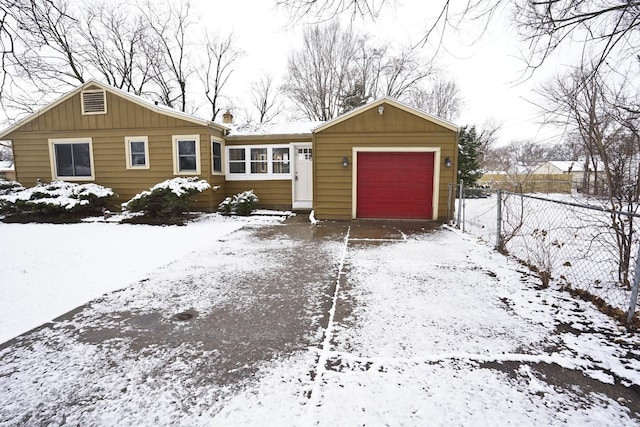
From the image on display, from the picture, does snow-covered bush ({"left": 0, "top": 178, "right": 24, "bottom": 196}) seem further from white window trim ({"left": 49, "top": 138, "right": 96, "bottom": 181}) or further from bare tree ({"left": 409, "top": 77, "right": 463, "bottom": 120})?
bare tree ({"left": 409, "top": 77, "right": 463, "bottom": 120})

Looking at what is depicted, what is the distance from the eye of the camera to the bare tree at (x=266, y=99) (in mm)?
25391

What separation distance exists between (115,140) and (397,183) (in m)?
8.95

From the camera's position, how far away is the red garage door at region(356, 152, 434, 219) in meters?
8.61

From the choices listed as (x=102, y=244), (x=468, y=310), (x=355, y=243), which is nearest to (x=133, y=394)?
(x=468, y=310)

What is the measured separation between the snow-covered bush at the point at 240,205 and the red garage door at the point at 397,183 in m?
A: 3.46

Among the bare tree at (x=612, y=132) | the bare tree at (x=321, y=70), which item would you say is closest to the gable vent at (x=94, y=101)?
the bare tree at (x=612, y=132)

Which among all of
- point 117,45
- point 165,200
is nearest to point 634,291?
point 165,200

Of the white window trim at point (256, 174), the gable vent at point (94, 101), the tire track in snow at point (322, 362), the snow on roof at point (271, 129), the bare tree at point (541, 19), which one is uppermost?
the gable vent at point (94, 101)

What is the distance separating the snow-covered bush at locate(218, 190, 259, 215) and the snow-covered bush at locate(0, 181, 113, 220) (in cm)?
355

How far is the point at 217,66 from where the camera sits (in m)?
23.0

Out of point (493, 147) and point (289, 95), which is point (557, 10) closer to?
point (289, 95)

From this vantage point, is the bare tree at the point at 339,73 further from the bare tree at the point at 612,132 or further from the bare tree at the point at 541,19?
the bare tree at the point at 541,19

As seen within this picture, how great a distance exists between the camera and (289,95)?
2238 cm

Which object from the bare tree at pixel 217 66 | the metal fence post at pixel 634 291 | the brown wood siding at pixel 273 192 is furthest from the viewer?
the bare tree at pixel 217 66
